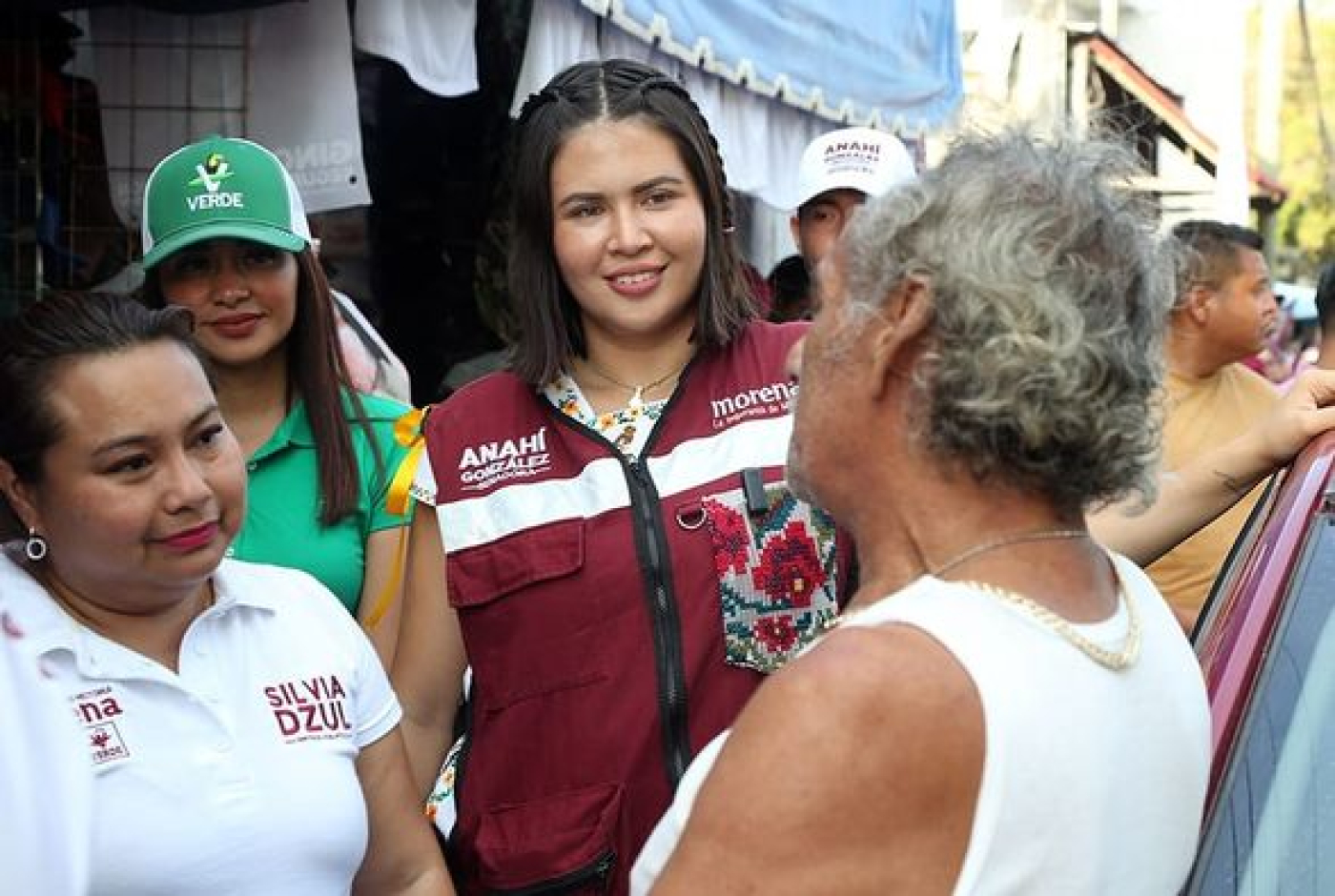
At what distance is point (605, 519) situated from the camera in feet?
8.51

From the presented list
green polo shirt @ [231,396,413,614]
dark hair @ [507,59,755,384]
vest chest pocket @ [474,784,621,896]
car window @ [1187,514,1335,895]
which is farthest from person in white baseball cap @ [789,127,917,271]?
car window @ [1187,514,1335,895]

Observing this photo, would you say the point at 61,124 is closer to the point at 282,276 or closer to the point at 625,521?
the point at 282,276

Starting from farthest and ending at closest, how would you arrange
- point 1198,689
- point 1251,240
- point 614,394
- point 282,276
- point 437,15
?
point 1251,240, point 437,15, point 282,276, point 614,394, point 1198,689

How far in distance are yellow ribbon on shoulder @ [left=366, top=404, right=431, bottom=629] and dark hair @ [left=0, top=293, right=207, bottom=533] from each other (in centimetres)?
76

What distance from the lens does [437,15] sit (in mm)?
5152

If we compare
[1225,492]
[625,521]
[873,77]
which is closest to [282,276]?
[625,521]

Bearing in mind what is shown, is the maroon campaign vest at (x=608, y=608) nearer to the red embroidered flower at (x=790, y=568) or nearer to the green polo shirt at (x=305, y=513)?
the red embroidered flower at (x=790, y=568)

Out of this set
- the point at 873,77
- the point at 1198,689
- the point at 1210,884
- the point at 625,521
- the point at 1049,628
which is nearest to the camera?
the point at 1049,628

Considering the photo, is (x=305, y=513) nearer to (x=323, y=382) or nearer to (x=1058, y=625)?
(x=323, y=382)

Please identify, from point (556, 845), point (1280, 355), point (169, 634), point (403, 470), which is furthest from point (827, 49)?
point (1280, 355)

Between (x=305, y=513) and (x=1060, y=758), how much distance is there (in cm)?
201

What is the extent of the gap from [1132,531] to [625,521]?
0.84m

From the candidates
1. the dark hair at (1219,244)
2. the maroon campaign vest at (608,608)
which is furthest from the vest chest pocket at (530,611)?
the dark hair at (1219,244)

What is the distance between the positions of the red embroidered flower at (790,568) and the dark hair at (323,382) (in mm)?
945
